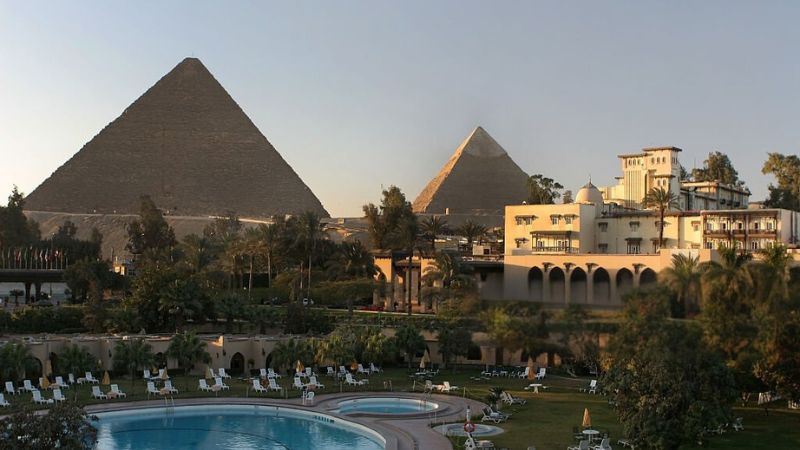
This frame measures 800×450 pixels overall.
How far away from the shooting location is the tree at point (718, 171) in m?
75.7

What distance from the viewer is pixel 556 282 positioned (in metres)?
50.8

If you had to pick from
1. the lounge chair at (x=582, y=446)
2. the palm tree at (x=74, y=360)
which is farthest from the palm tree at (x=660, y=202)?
the lounge chair at (x=582, y=446)

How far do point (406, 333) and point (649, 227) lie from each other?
2157 cm

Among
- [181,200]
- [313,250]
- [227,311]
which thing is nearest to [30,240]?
[313,250]

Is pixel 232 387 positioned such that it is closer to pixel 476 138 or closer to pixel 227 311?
pixel 227 311

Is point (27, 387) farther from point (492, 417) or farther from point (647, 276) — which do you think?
point (647, 276)

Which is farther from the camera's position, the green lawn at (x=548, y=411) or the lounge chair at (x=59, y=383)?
the lounge chair at (x=59, y=383)

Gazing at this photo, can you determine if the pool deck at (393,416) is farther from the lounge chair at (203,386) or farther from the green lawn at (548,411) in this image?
the lounge chair at (203,386)

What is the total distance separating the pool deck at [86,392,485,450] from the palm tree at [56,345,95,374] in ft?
15.6

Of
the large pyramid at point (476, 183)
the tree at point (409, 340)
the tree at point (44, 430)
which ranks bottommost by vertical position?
the tree at point (44, 430)

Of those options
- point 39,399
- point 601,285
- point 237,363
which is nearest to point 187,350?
point 237,363

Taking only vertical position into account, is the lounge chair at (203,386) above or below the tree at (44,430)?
below

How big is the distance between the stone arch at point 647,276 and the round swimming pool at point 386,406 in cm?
1952

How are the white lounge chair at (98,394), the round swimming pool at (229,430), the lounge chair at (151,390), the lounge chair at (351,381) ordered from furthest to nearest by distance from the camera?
the lounge chair at (351,381) < the lounge chair at (151,390) < the white lounge chair at (98,394) < the round swimming pool at (229,430)
